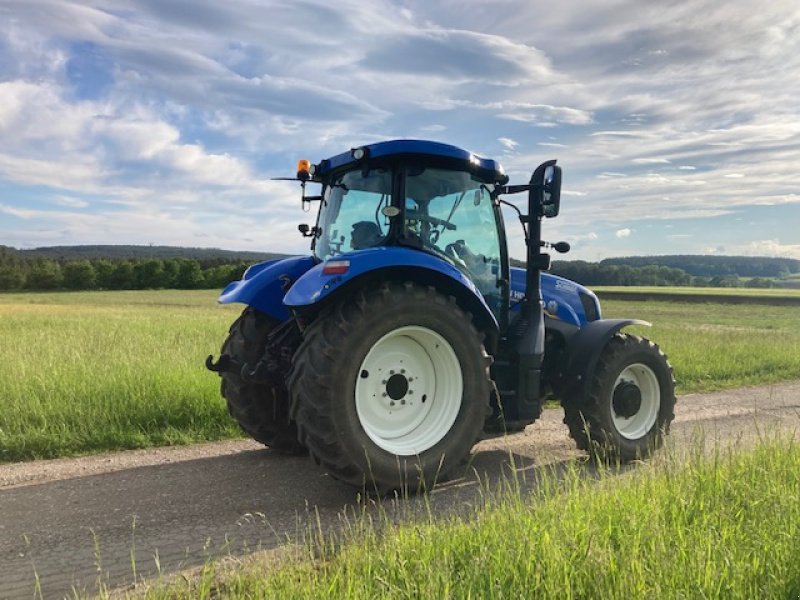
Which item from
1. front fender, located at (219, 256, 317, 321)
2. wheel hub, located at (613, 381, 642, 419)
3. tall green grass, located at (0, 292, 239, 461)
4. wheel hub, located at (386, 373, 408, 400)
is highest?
front fender, located at (219, 256, 317, 321)

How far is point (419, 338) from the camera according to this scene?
4.27m

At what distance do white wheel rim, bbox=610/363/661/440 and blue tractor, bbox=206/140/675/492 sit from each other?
12 mm

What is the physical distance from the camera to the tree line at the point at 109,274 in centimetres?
7206

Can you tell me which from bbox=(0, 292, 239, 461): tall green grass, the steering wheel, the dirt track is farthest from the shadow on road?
the steering wheel

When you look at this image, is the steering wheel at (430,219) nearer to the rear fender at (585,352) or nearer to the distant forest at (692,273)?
the rear fender at (585,352)

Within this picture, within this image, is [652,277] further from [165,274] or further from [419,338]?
[419,338]

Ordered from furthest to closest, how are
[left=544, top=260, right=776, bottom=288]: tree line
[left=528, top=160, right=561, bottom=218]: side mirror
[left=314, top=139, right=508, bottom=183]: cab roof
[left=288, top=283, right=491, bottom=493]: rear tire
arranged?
[left=544, top=260, right=776, bottom=288]: tree line
[left=528, top=160, right=561, bottom=218]: side mirror
[left=314, top=139, right=508, bottom=183]: cab roof
[left=288, top=283, right=491, bottom=493]: rear tire

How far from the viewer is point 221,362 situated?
4.99 metres

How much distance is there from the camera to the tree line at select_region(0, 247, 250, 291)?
72062 mm

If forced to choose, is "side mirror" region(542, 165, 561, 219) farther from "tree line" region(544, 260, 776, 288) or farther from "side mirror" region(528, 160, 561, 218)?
"tree line" region(544, 260, 776, 288)

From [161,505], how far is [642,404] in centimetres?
397

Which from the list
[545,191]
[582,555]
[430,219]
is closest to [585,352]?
[545,191]

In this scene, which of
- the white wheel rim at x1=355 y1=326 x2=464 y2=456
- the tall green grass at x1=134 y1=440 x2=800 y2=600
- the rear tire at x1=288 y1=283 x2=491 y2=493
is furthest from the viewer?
the white wheel rim at x1=355 y1=326 x2=464 y2=456

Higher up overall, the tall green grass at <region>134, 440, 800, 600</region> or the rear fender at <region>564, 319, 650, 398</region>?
the rear fender at <region>564, 319, 650, 398</region>
